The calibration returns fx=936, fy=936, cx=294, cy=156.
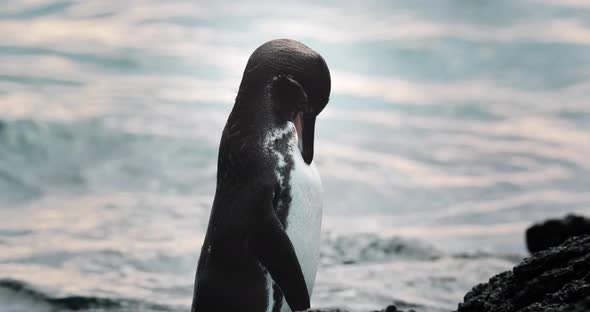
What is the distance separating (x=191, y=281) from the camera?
10.7 m

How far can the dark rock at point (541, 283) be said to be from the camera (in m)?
3.77

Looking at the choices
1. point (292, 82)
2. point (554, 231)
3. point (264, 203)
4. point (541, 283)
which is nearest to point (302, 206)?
point (264, 203)

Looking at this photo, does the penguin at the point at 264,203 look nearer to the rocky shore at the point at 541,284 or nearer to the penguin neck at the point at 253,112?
the penguin neck at the point at 253,112

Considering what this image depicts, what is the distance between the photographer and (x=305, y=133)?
5438mm

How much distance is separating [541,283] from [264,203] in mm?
1492

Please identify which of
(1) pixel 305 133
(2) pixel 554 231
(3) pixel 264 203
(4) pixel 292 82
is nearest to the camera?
(3) pixel 264 203

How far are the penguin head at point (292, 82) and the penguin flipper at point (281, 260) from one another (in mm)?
665

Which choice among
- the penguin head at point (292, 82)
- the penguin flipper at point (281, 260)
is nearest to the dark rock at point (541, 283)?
the penguin flipper at point (281, 260)

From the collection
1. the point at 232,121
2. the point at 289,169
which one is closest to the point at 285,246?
the point at 289,169

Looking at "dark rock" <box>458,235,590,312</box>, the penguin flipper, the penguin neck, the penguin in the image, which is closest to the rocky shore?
"dark rock" <box>458,235,590,312</box>

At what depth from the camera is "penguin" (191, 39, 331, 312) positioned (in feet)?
15.8

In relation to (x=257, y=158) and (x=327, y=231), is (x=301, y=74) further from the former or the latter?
(x=327, y=231)

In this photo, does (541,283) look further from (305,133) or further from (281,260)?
(305,133)

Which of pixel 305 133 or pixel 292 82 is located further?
pixel 305 133
